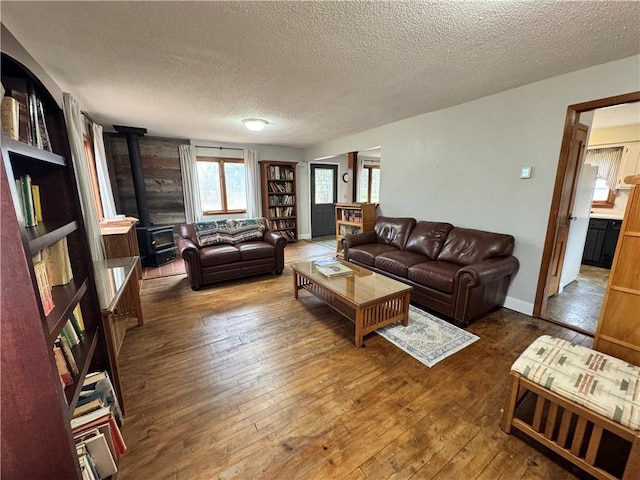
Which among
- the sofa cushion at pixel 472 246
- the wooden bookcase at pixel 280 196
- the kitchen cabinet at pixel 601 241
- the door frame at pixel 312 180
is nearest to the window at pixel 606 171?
the kitchen cabinet at pixel 601 241

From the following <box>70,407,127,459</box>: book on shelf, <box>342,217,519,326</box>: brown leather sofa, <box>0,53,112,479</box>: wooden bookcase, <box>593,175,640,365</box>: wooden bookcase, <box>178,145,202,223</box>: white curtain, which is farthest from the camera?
<box>178,145,202,223</box>: white curtain

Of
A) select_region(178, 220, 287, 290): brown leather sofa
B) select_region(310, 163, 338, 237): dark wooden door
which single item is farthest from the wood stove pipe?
select_region(310, 163, 338, 237): dark wooden door

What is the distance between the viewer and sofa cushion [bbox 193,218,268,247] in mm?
3832

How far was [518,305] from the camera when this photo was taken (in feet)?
9.24

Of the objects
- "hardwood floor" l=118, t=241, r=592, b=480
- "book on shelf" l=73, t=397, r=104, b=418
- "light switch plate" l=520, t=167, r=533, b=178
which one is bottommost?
"hardwood floor" l=118, t=241, r=592, b=480

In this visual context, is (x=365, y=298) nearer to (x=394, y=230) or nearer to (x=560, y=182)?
(x=394, y=230)

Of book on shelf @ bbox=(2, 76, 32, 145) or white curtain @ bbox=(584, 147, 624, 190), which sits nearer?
book on shelf @ bbox=(2, 76, 32, 145)

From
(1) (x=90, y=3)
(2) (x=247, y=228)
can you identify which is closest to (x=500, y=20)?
(1) (x=90, y=3)

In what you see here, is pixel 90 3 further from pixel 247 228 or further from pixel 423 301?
pixel 423 301

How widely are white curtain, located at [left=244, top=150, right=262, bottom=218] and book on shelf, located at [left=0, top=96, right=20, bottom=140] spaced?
4874mm

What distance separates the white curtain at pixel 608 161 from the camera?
430 cm

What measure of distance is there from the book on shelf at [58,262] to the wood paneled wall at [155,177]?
4.11 meters

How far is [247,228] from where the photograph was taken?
4.19 metres

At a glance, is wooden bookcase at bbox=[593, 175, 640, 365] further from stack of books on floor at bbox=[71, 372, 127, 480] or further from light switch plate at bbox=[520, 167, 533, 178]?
stack of books on floor at bbox=[71, 372, 127, 480]
